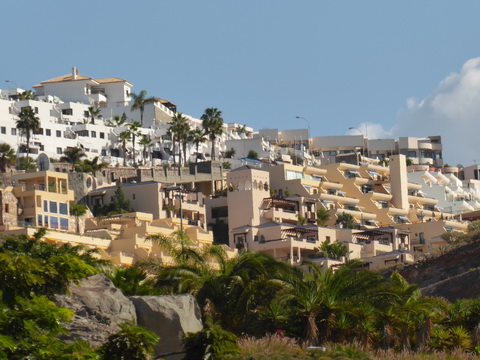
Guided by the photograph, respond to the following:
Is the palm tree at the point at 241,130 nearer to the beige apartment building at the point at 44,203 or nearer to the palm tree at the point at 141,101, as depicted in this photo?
the palm tree at the point at 141,101

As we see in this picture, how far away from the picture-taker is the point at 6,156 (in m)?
116

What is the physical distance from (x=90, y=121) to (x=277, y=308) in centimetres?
10575

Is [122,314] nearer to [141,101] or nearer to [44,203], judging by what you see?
[44,203]

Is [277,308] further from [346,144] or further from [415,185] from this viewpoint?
[346,144]

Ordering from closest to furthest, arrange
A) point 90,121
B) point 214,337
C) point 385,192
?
1. point 214,337
2. point 385,192
3. point 90,121

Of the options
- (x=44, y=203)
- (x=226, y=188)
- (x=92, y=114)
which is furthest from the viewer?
(x=92, y=114)

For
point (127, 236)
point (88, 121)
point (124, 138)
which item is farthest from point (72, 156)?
point (127, 236)

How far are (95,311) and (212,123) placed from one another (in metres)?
107

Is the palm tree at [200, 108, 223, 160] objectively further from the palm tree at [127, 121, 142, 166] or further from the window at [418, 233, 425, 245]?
the window at [418, 233, 425, 245]

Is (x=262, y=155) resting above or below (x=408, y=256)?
above

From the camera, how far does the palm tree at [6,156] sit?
109625 mm

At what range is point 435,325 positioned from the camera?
43750mm

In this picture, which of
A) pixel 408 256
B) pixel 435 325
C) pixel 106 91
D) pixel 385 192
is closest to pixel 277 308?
pixel 435 325

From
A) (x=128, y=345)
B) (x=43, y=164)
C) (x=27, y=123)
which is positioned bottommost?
(x=128, y=345)
